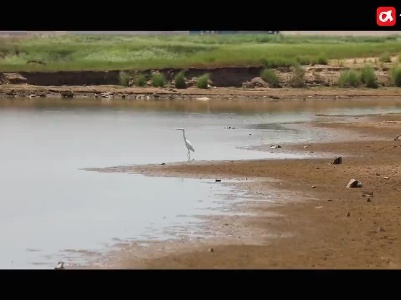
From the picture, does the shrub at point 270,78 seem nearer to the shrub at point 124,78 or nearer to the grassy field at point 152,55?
the grassy field at point 152,55

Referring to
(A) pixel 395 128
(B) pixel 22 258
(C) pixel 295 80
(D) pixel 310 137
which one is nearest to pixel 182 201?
(B) pixel 22 258

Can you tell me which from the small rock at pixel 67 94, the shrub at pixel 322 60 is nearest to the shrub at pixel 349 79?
the shrub at pixel 322 60

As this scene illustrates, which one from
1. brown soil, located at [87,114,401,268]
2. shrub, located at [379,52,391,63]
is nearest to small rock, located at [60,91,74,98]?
shrub, located at [379,52,391,63]

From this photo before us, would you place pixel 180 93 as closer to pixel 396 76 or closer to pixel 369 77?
pixel 369 77

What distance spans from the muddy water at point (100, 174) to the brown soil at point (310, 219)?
Result: 3.10ft

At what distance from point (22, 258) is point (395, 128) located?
19356 millimetres

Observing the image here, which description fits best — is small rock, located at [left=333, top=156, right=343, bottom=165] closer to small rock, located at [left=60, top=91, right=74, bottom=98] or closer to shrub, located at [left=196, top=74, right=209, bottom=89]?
small rock, located at [left=60, top=91, right=74, bottom=98]

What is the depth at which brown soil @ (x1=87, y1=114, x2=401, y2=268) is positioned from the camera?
37.7 feet

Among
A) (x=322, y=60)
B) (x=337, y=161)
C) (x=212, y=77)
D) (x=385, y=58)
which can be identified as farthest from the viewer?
(x=385, y=58)
